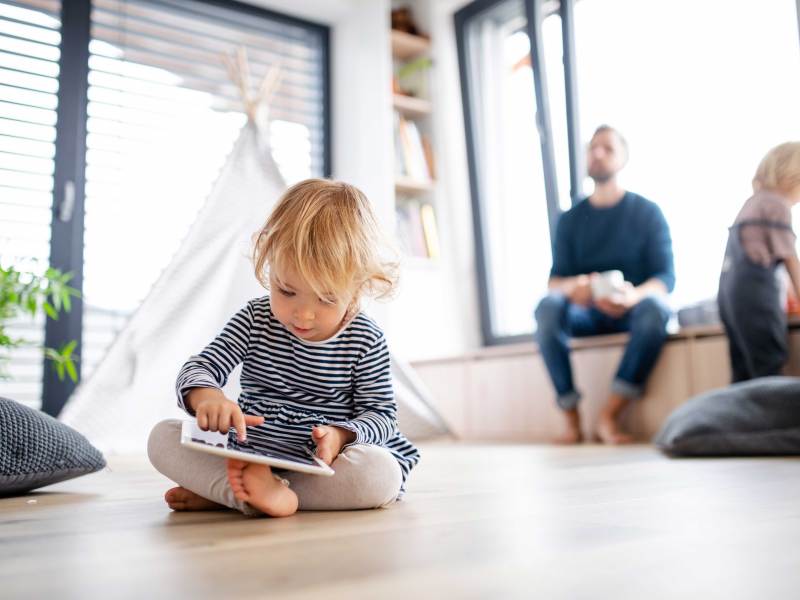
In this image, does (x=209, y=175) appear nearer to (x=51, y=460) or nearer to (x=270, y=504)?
(x=51, y=460)

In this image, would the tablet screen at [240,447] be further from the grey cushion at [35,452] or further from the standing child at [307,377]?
the grey cushion at [35,452]

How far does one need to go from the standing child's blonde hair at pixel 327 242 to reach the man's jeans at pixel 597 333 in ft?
4.76

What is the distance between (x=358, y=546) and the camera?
0.68 m

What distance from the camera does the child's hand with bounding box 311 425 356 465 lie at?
2.90 feet

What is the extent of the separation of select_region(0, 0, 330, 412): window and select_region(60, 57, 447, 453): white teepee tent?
14.7 inches

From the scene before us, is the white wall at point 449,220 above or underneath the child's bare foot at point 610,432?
above

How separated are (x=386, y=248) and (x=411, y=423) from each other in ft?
4.42

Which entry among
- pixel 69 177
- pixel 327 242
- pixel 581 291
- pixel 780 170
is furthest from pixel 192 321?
pixel 780 170

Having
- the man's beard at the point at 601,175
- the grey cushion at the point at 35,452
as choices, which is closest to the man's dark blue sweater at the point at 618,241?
the man's beard at the point at 601,175

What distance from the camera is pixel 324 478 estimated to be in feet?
3.08

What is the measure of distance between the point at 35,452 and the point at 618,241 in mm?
1885

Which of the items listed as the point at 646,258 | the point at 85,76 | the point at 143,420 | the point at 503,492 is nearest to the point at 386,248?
the point at 503,492

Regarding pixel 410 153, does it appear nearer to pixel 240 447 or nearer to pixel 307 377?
pixel 307 377

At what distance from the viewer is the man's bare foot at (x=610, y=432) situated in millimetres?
2215
